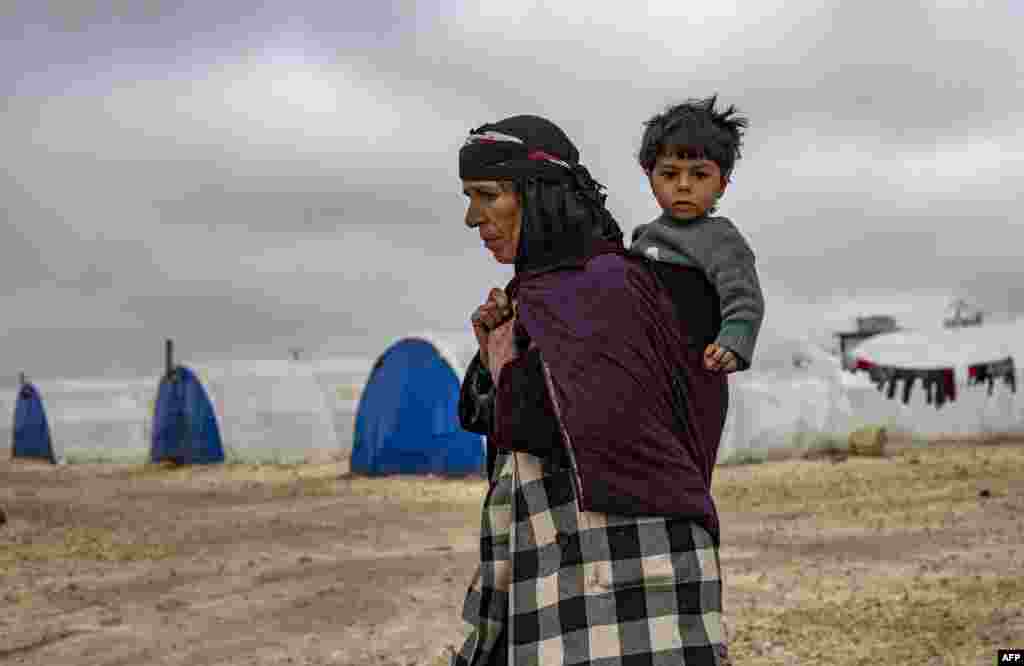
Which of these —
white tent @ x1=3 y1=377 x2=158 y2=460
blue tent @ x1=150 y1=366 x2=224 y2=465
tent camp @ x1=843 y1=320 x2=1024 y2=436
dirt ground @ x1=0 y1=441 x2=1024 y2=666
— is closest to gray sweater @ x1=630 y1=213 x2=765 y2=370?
dirt ground @ x1=0 y1=441 x2=1024 y2=666

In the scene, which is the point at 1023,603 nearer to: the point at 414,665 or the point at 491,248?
the point at 414,665

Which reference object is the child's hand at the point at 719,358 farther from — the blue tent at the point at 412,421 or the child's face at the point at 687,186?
the blue tent at the point at 412,421

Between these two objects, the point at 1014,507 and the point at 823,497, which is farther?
the point at 823,497

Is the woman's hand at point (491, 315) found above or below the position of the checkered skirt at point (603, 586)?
above

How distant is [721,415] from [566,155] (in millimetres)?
641

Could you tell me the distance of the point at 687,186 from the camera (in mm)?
2154

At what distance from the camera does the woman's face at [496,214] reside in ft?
7.06

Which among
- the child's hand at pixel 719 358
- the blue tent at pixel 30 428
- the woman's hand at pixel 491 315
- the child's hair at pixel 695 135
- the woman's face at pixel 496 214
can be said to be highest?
the child's hair at pixel 695 135

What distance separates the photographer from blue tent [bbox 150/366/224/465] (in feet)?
86.7

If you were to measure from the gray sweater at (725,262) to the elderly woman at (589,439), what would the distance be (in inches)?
1.7

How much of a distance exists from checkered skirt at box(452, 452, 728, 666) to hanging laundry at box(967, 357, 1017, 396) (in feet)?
89.2

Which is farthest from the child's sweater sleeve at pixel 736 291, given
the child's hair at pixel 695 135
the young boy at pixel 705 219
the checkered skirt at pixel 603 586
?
the checkered skirt at pixel 603 586

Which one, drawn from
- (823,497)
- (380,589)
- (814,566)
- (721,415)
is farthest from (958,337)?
(721,415)

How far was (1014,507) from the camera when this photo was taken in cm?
1159
